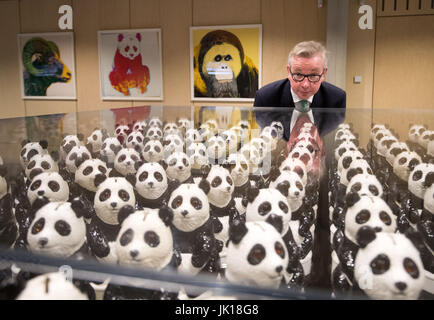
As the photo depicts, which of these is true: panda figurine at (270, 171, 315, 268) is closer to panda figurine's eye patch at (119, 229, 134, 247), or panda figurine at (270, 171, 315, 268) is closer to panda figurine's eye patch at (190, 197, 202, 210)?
panda figurine's eye patch at (190, 197, 202, 210)

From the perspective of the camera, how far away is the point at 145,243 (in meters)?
0.76

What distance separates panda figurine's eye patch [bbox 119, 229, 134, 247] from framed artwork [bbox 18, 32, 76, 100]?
558 centimetres

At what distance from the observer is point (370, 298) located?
23.3 inches

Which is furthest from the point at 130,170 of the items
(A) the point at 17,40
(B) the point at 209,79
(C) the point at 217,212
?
(A) the point at 17,40

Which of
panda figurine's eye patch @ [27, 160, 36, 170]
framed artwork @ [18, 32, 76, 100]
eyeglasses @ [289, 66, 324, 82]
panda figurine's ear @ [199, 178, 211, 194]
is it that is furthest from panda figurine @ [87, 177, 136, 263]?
framed artwork @ [18, 32, 76, 100]

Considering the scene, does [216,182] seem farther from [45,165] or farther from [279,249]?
[45,165]

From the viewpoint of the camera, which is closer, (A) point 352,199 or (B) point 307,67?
(A) point 352,199

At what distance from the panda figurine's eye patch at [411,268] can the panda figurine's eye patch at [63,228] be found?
665 millimetres

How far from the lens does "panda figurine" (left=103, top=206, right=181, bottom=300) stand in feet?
2.23

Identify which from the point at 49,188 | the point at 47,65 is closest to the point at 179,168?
the point at 49,188

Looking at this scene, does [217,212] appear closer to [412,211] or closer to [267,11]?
[412,211]

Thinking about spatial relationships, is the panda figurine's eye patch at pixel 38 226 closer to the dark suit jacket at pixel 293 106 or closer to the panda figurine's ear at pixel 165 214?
the panda figurine's ear at pixel 165 214

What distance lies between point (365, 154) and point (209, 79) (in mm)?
4017

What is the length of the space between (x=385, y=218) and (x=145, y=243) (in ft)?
1.69
